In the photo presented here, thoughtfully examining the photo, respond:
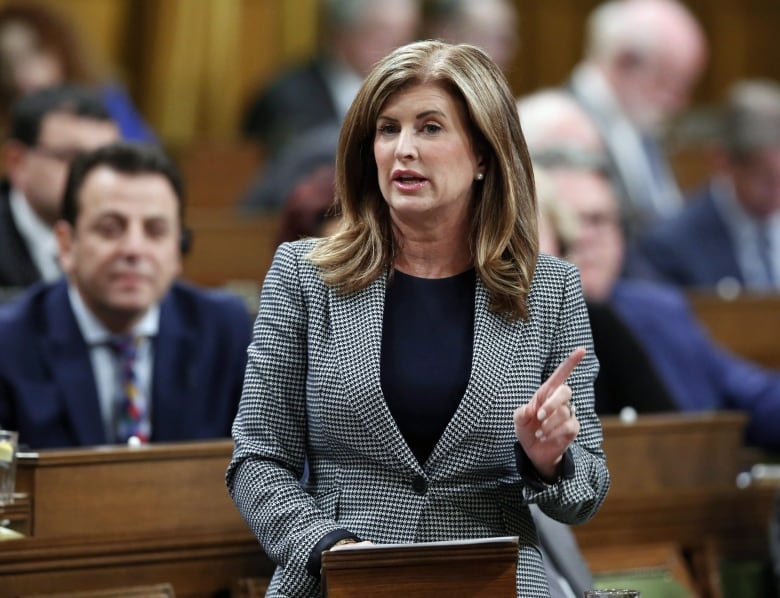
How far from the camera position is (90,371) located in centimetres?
350

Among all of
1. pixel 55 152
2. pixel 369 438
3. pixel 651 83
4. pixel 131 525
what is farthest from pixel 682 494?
pixel 651 83

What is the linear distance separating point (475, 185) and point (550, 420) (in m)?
0.47

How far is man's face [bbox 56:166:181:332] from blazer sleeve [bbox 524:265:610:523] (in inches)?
52.8

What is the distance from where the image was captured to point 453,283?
8.33 ft

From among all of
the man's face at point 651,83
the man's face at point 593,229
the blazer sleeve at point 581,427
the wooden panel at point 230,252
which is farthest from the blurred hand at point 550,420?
the man's face at point 651,83

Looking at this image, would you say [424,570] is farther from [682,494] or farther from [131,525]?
[682,494]

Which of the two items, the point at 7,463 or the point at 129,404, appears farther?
the point at 129,404

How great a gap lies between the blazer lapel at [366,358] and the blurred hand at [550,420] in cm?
20

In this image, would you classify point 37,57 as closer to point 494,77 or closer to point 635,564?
point 635,564

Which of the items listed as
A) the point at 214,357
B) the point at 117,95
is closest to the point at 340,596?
the point at 214,357

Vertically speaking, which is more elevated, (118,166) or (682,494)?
(118,166)

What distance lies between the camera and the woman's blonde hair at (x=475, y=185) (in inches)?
97.6

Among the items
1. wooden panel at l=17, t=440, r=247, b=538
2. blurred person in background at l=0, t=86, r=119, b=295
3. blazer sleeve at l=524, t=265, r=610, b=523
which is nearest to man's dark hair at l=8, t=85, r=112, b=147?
blurred person in background at l=0, t=86, r=119, b=295

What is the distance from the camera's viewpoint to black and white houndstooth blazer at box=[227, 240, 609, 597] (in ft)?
7.97
